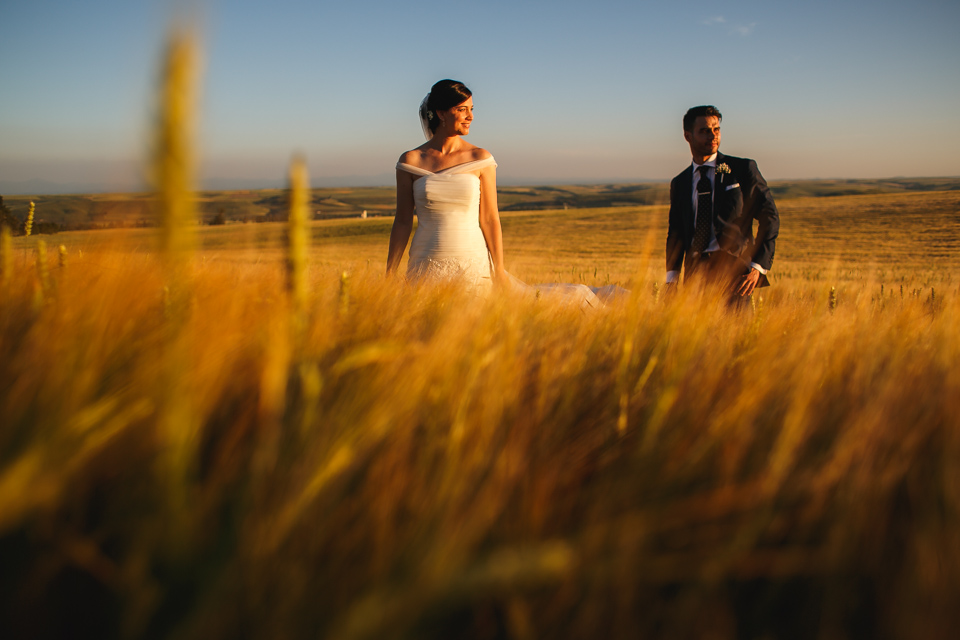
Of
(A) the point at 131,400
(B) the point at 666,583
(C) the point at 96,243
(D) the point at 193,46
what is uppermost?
(D) the point at 193,46

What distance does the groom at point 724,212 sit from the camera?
3.93m

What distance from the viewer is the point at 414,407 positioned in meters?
0.95

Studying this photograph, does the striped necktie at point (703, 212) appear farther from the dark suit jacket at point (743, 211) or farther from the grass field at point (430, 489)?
the grass field at point (430, 489)

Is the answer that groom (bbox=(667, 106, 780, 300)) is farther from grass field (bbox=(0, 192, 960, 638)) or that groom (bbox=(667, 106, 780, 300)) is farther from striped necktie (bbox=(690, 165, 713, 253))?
grass field (bbox=(0, 192, 960, 638))

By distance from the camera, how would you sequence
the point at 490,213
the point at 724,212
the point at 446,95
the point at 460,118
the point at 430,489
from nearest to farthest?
the point at 430,489 → the point at 724,212 → the point at 446,95 → the point at 460,118 → the point at 490,213

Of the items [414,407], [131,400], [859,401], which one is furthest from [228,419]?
[859,401]

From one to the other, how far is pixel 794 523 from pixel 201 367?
2.90ft

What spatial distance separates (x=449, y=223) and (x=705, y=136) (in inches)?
82.9

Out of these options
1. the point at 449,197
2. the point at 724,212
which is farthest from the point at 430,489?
the point at 449,197

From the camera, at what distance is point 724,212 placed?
3.99 m

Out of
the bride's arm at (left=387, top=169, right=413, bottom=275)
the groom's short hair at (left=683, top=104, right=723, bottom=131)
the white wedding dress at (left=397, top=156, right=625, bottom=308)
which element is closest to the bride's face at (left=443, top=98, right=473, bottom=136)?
the white wedding dress at (left=397, top=156, right=625, bottom=308)

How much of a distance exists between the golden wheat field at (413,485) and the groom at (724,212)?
2881mm

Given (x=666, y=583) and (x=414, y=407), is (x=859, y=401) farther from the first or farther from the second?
(x=414, y=407)

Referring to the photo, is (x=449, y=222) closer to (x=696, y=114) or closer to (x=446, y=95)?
(x=446, y=95)
